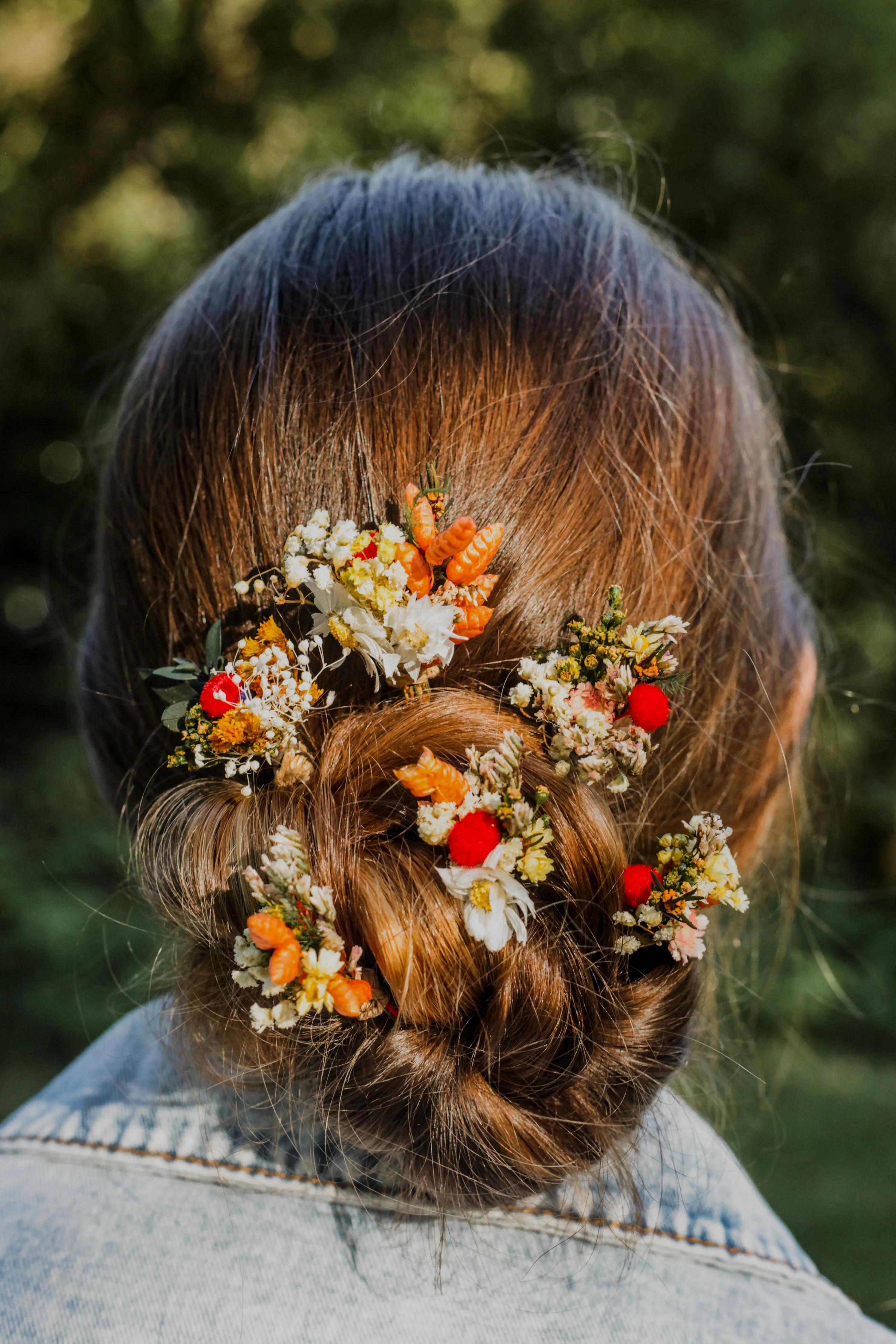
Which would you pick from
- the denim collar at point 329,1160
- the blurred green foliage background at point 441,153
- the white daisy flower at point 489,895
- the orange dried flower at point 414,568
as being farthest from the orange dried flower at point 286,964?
the blurred green foliage background at point 441,153

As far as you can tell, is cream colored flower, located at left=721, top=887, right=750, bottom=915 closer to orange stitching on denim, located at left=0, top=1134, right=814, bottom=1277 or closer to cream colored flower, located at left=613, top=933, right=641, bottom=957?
cream colored flower, located at left=613, top=933, right=641, bottom=957

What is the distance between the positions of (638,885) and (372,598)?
1.27 ft

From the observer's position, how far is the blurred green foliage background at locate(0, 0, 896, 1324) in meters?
5.22

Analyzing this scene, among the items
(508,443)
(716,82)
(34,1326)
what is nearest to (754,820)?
(508,443)

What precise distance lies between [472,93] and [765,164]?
188 centimetres

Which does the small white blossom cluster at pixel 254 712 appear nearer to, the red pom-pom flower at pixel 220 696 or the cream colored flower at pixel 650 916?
the red pom-pom flower at pixel 220 696

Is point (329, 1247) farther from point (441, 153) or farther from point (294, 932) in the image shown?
point (441, 153)

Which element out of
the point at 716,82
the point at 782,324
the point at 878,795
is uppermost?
the point at 716,82

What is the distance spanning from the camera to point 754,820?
4.54 ft

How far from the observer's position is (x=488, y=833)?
87cm

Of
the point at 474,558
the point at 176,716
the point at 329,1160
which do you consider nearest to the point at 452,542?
the point at 474,558

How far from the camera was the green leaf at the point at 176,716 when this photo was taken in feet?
3.23

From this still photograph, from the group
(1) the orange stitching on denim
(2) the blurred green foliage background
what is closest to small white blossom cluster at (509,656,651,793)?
(1) the orange stitching on denim

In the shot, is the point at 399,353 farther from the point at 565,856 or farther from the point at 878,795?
the point at 878,795
